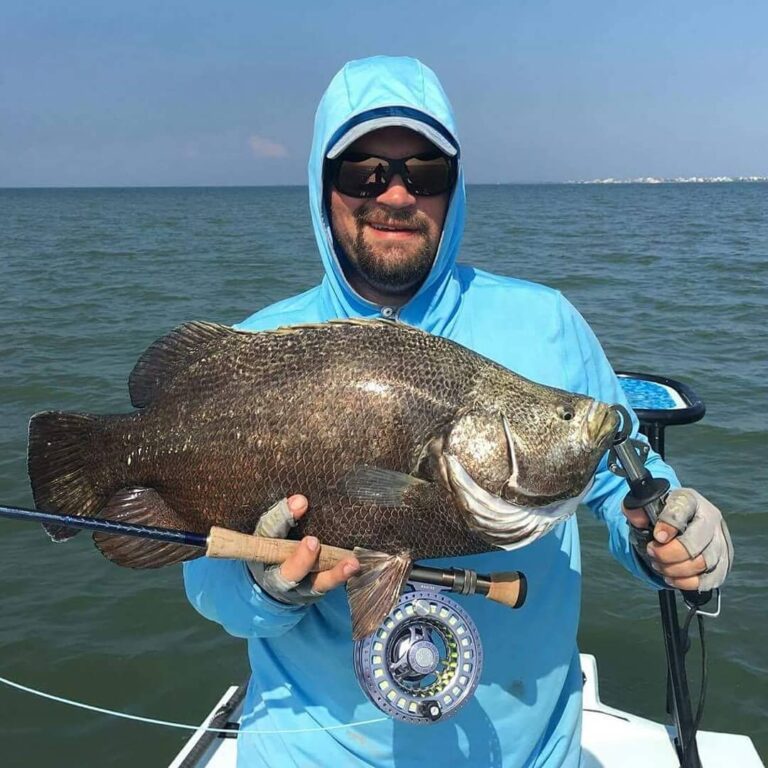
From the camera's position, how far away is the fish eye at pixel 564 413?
2186 millimetres

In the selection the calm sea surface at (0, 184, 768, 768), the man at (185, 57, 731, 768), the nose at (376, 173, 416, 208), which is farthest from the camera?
the calm sea surface at (0, 184, 768, 768)

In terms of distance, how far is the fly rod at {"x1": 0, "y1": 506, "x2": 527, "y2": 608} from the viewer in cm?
210

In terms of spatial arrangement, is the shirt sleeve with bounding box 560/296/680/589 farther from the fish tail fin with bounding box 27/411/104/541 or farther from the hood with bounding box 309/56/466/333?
the fish tail fin with bounding box 27/411/104/541

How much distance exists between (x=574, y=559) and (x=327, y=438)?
105 centimetres

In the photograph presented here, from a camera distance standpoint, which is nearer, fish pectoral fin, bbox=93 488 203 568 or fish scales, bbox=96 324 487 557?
fish scales, bbox=96 324 487 557

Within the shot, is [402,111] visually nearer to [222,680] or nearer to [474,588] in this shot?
[474,588]

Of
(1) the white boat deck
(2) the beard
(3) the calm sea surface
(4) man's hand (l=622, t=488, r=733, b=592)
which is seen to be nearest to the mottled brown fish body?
(4) man's hand (l=622, t=488, r=733, b=592)

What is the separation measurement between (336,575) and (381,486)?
0.27 meters

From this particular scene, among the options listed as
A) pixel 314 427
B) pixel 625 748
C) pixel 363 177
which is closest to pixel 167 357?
pixel 314 427

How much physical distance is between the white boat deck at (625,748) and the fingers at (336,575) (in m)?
1.71

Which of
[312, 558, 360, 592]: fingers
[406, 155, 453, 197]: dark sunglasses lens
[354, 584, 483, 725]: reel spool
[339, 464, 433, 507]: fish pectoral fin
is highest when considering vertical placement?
[406, 155, 453, 197]: dark sunglasses lens

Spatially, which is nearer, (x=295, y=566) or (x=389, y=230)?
(x=295, y=566)

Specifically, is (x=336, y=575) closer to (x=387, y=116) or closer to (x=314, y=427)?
(x=314, y=427)

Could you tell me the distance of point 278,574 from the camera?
6.97ft
